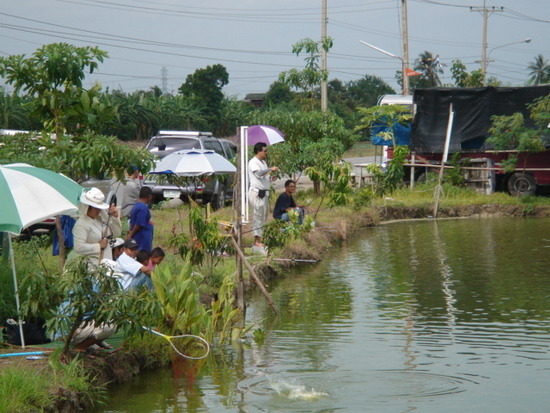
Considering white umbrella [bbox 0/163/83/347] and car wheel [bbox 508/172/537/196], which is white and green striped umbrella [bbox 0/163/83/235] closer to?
white umbrella [bbox 0/163/83/347]

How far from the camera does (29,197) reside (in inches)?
364

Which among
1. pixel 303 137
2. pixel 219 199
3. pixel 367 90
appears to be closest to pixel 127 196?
pixel 219 199

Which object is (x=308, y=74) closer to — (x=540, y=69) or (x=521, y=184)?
(x=521, y=184)

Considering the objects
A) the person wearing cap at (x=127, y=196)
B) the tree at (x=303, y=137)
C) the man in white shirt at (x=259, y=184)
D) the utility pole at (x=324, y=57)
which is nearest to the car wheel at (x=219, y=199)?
the tree at (x=303, y=137)

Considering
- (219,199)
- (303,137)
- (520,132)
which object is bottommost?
(219,199)

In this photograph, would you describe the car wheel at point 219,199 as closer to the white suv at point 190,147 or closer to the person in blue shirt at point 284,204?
the white suv at point 190,147

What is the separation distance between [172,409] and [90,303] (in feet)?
4.56

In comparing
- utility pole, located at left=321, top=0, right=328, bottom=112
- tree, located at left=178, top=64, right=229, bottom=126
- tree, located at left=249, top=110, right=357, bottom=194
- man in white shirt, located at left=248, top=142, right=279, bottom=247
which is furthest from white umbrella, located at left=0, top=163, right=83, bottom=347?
tree, located at left=178, top=64, right=229, bottom=126

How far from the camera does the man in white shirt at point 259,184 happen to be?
16969 mm

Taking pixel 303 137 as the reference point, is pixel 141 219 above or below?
below

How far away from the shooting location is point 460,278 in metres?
16.5

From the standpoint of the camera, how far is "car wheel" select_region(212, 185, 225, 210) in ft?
77.5

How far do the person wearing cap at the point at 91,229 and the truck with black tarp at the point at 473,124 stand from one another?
1966cm

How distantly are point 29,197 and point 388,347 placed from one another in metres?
4.88
